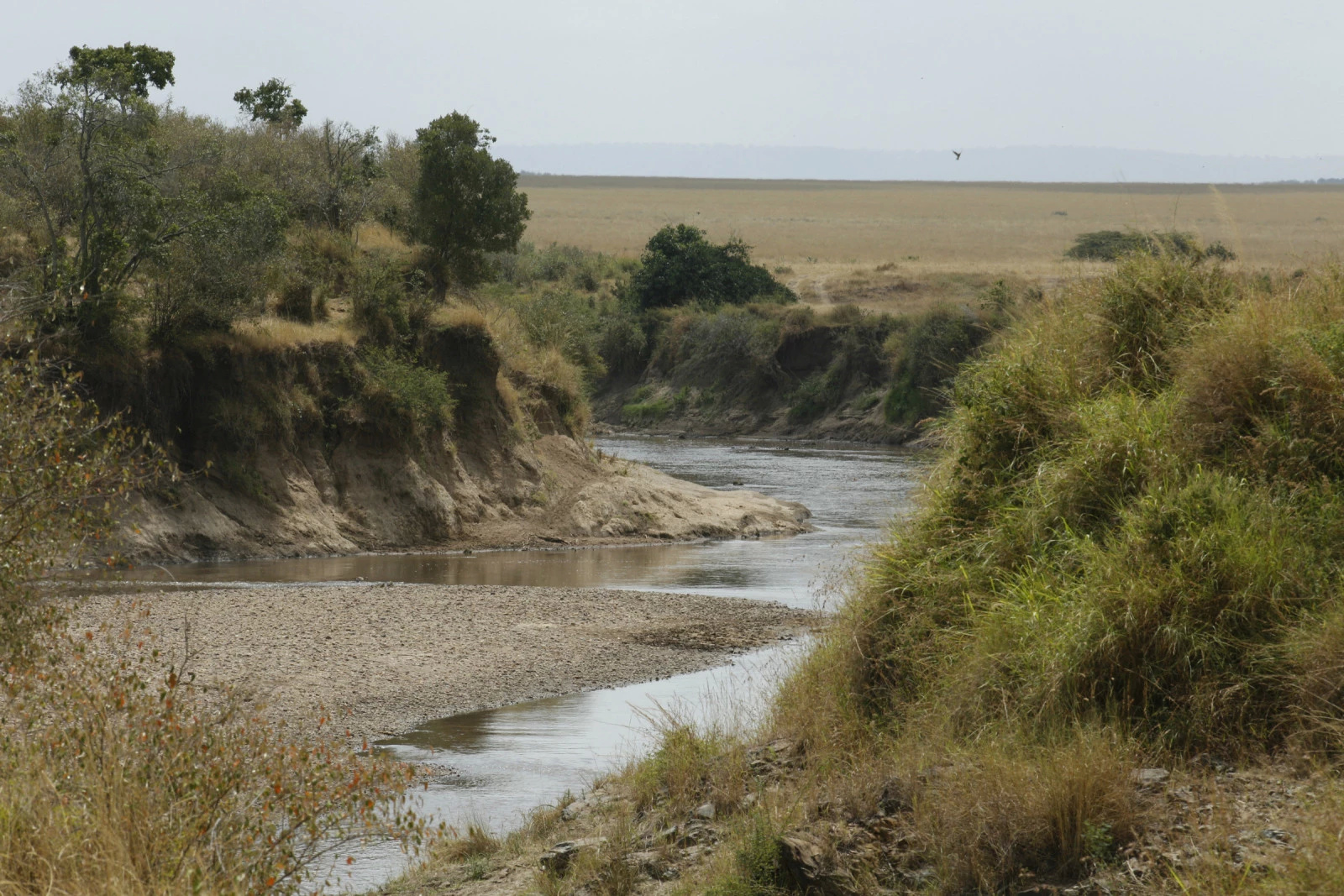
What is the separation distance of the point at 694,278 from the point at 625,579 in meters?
48.9

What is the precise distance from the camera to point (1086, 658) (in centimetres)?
925

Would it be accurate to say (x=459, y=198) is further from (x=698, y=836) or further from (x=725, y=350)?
(x=725, y=350)

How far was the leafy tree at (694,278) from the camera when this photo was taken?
73375 millimetres

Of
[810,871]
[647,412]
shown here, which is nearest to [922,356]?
[647,412]

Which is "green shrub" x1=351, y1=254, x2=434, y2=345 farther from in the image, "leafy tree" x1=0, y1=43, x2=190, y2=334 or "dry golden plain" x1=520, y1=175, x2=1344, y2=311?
"dry golden plain" x1=520, y1=175, x2=1344, y2=311

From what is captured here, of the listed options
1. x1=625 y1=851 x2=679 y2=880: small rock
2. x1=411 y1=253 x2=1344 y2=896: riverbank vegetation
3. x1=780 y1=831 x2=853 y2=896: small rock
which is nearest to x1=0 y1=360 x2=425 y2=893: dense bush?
x1=625 y1=851 x2=679 y2=880: small rock

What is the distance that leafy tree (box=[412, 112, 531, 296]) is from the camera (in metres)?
34.9

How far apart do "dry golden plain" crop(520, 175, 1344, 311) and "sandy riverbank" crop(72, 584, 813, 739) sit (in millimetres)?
34050

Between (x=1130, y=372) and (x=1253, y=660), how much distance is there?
3386mm

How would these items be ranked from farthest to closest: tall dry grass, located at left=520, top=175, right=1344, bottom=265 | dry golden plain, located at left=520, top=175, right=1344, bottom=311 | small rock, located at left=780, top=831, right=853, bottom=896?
tall dry grass, located at left=520, top=175, right=1344, bottom=265
dry golden plain, located at left=520, top=175, right=1344, bottom=311
small rock, located at left=780, top=831, right=853, bottom=896

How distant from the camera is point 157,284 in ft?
90.2

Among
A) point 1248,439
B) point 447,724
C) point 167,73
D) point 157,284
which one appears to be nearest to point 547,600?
point 447,724

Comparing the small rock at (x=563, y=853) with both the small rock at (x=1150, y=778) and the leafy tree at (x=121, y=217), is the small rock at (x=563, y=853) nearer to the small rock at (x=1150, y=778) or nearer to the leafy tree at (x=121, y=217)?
the small rock at (x=1150, y=778)

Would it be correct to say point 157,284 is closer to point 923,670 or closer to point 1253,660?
point 923,670
